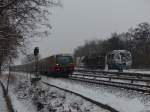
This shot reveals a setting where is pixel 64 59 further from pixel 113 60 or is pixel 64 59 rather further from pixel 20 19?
pixel 20 19

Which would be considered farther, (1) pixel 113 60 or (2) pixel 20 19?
(1) pixel 113 60

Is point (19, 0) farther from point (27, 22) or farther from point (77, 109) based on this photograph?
point (77, 109)

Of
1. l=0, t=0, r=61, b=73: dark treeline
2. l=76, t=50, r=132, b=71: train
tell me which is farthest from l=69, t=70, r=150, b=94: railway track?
l=76, t=50, r=132, b=71: train

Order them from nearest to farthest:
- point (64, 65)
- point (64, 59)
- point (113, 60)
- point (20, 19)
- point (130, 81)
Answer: point (20, 19) < point (130, 81) < point (64, 65) < point (64, 59) < point (113, 60)

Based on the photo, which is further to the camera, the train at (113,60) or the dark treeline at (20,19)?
the train at (113,60)

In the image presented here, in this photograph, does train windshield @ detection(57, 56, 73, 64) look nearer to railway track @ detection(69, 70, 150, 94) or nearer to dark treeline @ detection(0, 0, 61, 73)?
railway track @ detection(69, 70, 150, 94)

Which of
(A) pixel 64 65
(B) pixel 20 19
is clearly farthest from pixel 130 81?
(A) pixel 64 65

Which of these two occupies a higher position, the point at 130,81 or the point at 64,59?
the point at 64,59

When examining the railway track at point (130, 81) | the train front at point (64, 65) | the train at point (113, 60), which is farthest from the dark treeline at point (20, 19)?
the train at point (113, 60)

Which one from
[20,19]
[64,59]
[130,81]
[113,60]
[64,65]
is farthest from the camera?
[113,60]

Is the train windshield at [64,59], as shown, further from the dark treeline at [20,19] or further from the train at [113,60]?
the dark treeline at [20,19]

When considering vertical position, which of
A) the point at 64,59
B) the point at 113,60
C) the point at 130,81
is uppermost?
the point at 113,60

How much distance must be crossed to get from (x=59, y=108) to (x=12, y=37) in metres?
5.33

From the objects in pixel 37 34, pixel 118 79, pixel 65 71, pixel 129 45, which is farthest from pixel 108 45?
pixel 37 34
